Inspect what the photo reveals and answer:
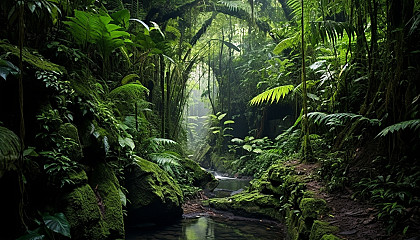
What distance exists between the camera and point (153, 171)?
16.7 ft

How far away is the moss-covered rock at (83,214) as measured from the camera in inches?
107

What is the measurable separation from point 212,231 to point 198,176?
3.25 meters

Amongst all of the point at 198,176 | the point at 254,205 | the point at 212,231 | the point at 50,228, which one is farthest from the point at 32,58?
the point at 198,176

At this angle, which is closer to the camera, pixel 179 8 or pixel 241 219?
pixel 241 219

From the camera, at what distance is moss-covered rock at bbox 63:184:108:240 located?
2.72 m

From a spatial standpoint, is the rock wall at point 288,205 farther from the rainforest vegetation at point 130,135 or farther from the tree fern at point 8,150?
the tree fern at point 8,150

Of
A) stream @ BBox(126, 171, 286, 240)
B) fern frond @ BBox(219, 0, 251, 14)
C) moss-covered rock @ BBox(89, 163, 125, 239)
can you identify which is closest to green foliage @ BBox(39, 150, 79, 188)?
moss-covered rock @ BBox(89, 163, 125, 239)

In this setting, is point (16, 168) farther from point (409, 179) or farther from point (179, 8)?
point (179, 8)

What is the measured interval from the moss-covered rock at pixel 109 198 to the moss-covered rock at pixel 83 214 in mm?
189

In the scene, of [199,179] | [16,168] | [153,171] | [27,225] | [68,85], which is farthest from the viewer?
[199,179]

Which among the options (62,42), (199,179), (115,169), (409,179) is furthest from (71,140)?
(199,179)

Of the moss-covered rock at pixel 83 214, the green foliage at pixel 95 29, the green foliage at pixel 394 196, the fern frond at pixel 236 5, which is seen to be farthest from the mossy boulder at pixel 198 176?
the fern frond at pixel 236 5

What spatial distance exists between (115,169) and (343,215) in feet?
11.0

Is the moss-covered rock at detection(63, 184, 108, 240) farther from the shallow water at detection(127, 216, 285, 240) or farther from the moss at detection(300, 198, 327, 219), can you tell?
the moss at detection(300, 198, 327, 219)
